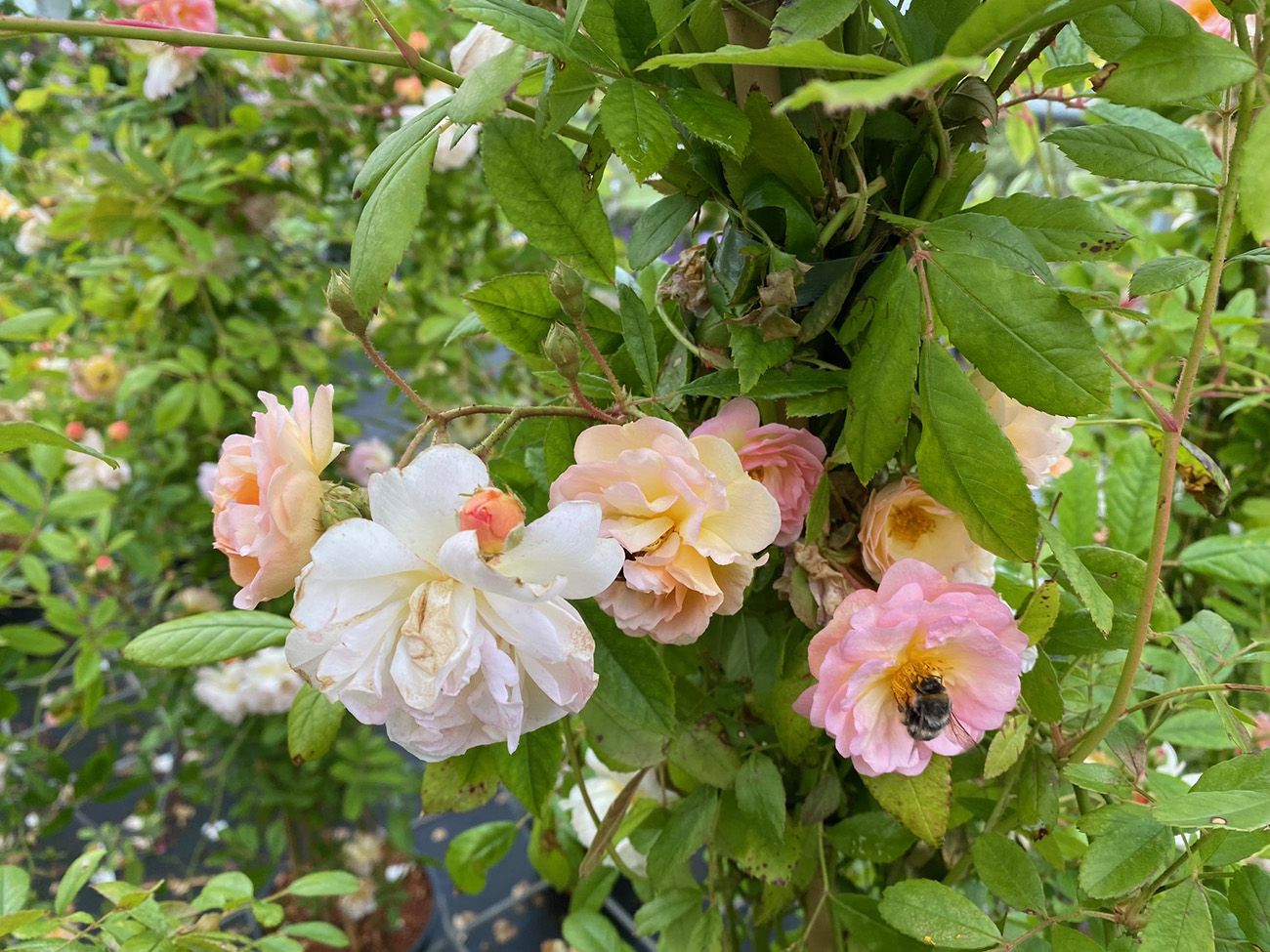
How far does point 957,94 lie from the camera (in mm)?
362

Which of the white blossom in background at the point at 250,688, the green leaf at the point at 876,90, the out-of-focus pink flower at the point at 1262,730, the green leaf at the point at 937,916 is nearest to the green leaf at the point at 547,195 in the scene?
the green leaf at the point at 876,90

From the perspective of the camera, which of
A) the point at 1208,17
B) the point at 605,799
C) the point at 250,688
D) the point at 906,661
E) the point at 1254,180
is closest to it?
the point at 1254,180

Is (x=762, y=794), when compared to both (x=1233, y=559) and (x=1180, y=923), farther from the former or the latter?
(x=1233, y=559)

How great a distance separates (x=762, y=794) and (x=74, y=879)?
48 centimetres

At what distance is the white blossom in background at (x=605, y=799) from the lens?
62 centimetres

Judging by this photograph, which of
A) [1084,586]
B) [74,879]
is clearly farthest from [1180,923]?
[74,879]

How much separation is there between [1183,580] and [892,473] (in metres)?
0.59

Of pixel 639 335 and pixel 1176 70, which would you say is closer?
pixel 1176 70

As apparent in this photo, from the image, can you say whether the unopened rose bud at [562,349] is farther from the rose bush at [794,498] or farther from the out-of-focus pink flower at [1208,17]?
the out-of-focus pink flower at [1208,17]

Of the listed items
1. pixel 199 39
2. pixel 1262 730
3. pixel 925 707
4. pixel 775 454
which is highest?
pixel 199 39

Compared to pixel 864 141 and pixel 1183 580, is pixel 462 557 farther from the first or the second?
pixel 1183 580

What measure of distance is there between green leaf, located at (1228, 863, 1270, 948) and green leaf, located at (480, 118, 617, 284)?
401 millimetres

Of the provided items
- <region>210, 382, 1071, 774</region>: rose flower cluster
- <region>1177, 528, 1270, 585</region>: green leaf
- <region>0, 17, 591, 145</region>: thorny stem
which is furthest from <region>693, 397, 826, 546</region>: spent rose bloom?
<region>1177, 528, 1270, 585</region>: green leaf

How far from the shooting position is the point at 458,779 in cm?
47
